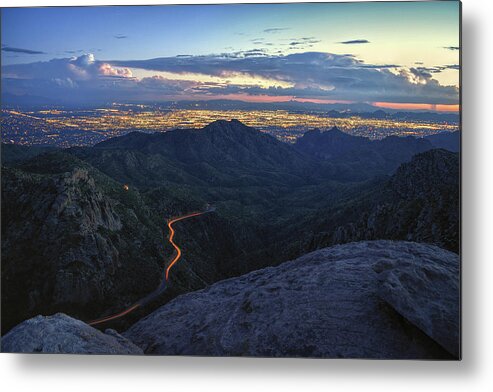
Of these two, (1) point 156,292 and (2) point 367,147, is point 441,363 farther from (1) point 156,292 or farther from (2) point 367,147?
(1) point 156,292

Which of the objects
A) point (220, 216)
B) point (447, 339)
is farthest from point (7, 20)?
point (220, 216)

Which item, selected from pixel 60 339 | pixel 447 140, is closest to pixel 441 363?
pixel 447 140

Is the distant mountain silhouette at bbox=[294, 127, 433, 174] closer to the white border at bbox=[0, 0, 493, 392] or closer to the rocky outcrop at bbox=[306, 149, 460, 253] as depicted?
the rocky outcrop at bbox=[306, 149, 460, 253]

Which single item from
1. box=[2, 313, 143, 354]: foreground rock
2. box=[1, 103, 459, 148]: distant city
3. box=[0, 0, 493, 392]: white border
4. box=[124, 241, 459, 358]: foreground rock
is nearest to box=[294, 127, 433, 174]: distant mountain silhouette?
box=[1, 103, 459, 148]: distant city

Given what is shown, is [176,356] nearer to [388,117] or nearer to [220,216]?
[388,117]

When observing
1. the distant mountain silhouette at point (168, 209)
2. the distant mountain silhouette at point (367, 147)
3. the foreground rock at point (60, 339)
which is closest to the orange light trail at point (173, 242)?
the distant mountain silhouette at point (168, 209)

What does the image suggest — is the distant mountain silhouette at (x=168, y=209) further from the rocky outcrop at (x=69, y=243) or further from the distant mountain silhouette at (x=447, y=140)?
the distant mountain silhouette at (x=447, y=140)
